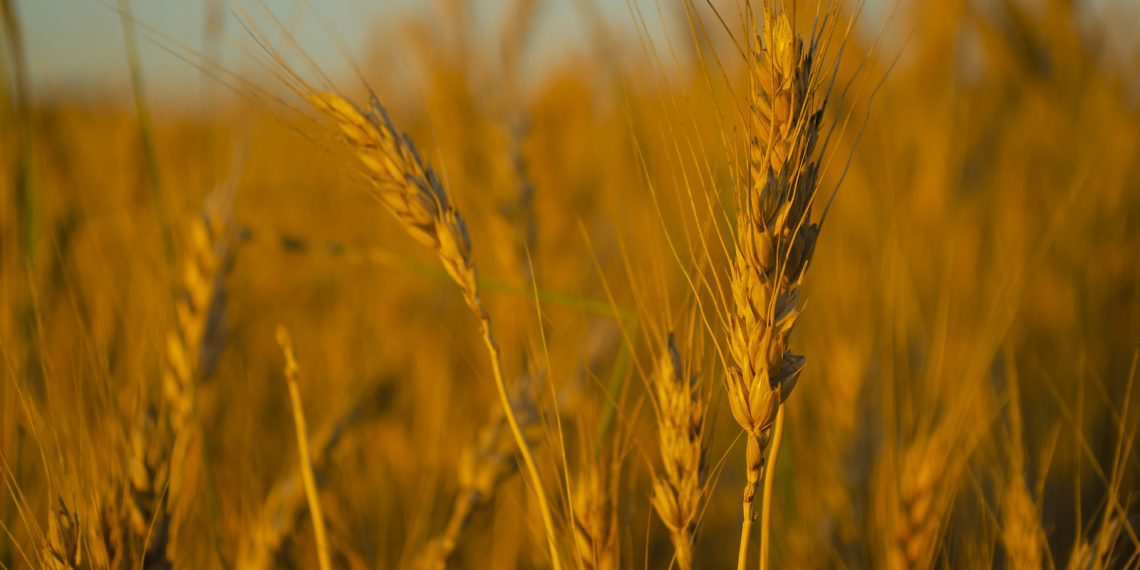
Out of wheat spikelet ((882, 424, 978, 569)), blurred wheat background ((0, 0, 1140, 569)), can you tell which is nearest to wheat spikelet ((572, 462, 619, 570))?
blurred wheat background ((0, 0, 1140, 569))

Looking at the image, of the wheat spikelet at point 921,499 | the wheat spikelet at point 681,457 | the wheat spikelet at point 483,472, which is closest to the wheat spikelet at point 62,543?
the wheat spikelet at point 483,472

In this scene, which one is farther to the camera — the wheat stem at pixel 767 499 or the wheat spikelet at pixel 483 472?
the wheat spikelet at pixel 483 472

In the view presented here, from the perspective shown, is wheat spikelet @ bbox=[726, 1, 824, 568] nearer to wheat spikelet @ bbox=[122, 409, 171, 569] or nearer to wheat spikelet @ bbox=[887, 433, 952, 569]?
wheat spikelet @ bbox=[887, 433, 952, 569]

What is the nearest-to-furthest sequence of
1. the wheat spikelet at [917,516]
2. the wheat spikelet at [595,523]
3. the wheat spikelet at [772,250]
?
1. the wheat spikelet at [772,250]
2. the wheat spikelet at [595,523]
3. the wheat spikelet at [917,516]

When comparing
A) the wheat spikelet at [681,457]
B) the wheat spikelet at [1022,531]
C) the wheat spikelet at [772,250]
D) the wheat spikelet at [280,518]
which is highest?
the wheat spikelet at [772,250]

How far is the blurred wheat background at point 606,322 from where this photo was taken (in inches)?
20.3

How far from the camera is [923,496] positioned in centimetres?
67

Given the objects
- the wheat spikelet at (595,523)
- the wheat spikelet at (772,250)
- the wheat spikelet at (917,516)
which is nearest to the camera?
the wheat spikelet at (772,250)

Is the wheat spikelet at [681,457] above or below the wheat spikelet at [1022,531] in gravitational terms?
below

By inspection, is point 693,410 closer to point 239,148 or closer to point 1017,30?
point 239,148

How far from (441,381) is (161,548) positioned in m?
0.50

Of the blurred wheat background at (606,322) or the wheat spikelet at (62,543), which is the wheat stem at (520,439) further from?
the wheat spikelet at (62,543)

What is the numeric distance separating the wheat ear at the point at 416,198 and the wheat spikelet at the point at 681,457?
0.08 m

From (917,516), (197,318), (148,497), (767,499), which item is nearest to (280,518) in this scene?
(148,497)
